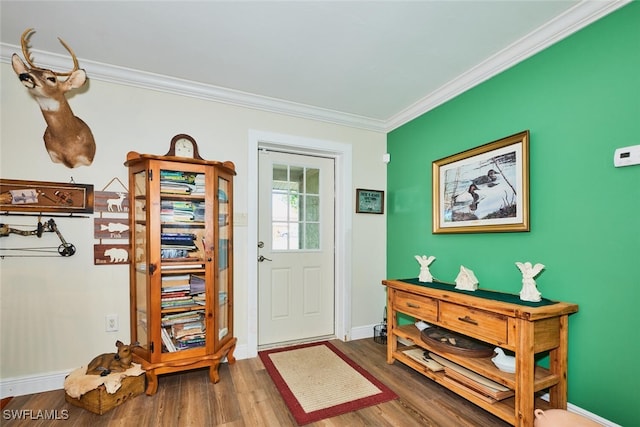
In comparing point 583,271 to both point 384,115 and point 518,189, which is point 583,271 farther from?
point 384,115

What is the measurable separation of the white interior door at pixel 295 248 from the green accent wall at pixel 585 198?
5.21 feet

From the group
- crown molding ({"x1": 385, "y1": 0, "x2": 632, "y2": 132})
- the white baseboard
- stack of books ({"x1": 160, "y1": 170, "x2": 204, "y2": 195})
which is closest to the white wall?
the white baseboard

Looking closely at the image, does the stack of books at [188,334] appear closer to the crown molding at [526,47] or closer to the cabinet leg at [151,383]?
the cabinet leg at [151,383]

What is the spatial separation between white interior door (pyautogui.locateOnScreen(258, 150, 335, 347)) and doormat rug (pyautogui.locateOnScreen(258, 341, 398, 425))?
1.07ft

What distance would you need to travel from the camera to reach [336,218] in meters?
3.32

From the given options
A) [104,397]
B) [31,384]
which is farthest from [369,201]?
[31,384]

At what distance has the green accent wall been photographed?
1.51m

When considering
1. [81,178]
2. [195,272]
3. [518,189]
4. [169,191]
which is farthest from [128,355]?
[518,189]

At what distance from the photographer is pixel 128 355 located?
208 centimetres

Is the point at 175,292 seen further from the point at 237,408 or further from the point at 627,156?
the point at 627,156

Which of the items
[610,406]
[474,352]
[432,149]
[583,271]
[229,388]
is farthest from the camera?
[432,149]

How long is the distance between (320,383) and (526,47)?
282 cm

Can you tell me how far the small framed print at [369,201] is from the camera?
3293 millimetres

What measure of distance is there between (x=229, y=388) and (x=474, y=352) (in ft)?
5.85
